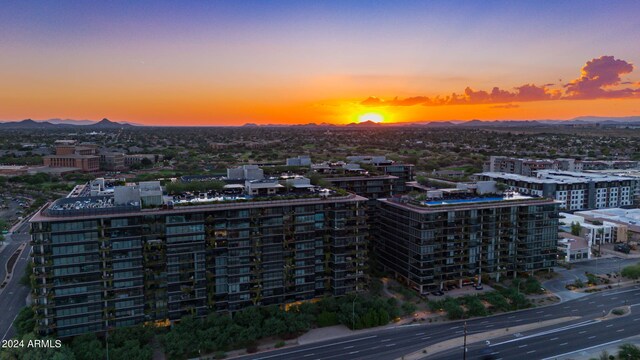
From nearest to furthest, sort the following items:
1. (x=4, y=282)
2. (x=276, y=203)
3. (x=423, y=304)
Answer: (x=276, y=203), (x=423, y=304), (x=4, y=282)

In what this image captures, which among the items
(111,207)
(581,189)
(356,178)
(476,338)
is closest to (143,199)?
(111,207)

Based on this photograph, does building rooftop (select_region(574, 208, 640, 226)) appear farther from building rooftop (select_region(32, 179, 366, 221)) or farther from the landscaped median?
building rooftop (select_region(32, 179, 366, 221))

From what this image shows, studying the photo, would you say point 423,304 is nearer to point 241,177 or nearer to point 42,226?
point 241,177

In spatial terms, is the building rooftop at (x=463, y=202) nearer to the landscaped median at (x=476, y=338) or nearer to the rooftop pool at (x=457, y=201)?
the rooftop pool at (x=457, y=201)

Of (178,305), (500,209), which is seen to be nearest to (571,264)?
(500,209)

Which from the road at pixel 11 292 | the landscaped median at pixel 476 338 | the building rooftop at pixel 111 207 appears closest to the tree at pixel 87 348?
the road at pixel 11 292

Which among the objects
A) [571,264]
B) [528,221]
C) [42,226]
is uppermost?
[42,226]

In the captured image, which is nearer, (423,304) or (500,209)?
(423,304)
